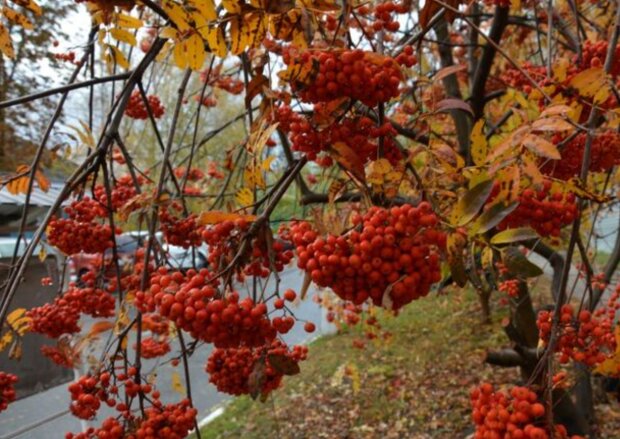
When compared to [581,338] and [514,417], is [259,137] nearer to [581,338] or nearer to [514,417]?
[514,417]

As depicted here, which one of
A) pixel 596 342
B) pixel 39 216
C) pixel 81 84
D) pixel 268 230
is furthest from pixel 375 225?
pixel 39 216

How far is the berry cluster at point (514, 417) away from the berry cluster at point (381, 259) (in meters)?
Result: 0.38

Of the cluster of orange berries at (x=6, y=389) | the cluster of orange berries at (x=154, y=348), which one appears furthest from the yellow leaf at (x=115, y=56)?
the cluster of orange berries at (x=154, y=348)

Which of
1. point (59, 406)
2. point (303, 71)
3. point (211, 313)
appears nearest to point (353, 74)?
point (303, 71)

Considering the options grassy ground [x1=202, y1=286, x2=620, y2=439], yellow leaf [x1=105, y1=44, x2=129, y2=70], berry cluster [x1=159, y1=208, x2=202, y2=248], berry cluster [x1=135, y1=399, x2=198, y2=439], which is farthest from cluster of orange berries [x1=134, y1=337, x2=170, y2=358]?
grassy ground [x1=202, y1=286, x2=620, y2=439]

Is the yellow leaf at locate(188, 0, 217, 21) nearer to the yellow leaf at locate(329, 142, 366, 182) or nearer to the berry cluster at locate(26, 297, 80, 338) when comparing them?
the yellow leaf at locate(329, 142, 366, 182)

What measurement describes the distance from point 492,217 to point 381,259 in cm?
32

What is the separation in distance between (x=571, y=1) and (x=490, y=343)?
5.37 m

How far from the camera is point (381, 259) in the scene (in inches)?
39.0

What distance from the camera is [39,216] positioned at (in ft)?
13.3

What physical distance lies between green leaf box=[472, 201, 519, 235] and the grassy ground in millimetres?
2681

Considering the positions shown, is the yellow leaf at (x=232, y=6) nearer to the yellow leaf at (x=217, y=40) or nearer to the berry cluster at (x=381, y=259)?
the yellow leaf at (x=217, y=40)

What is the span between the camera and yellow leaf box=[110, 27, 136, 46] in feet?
5.40

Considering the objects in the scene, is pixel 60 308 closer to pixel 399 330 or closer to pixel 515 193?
pixel 515 193
